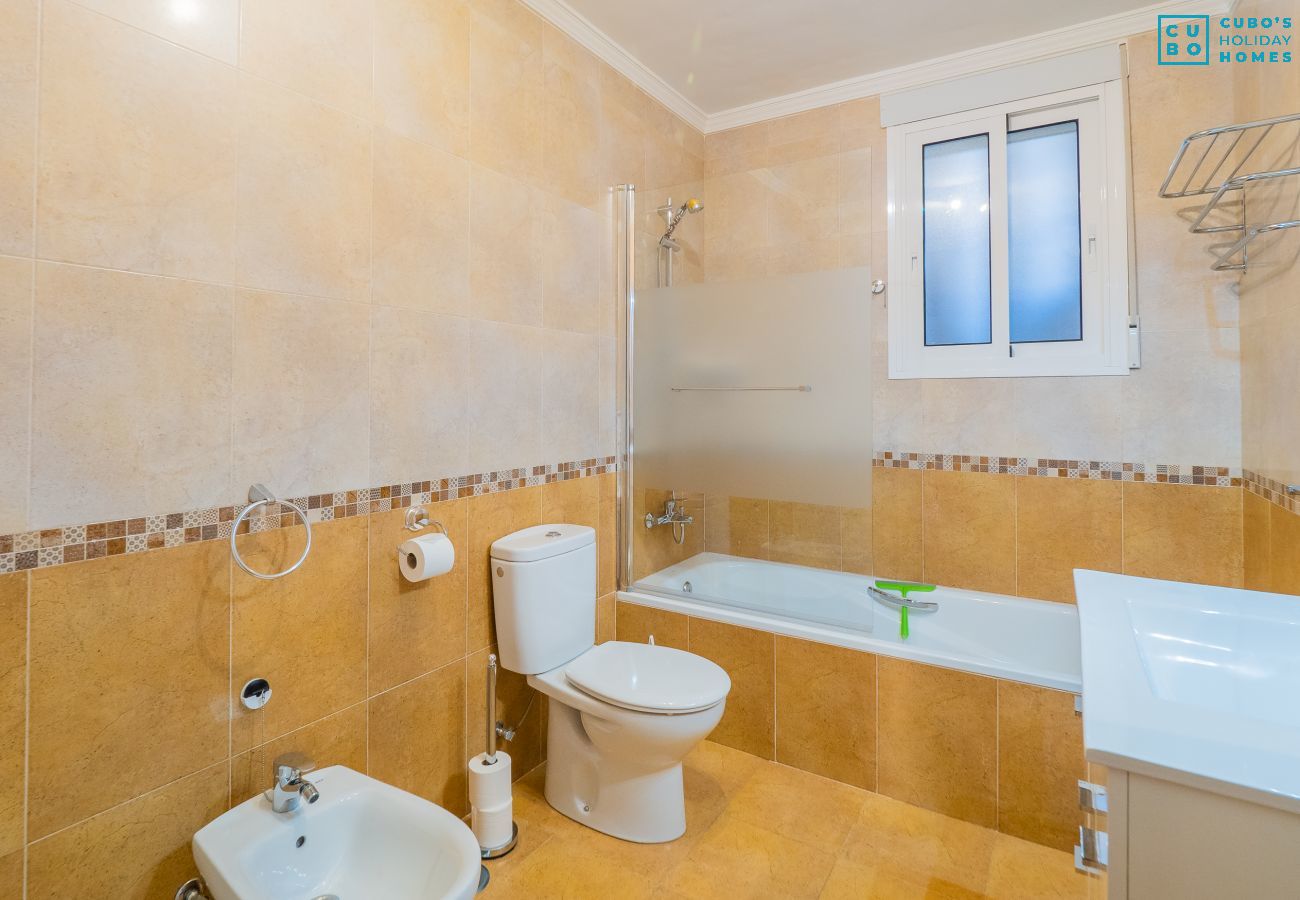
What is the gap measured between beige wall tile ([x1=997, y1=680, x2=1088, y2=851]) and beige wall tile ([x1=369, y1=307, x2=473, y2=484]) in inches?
70.2

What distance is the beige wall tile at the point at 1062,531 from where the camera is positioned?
234cm

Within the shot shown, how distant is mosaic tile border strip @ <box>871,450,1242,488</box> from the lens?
220 centimetres

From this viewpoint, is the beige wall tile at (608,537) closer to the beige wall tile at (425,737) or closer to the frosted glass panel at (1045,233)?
the beige wall tile at (425,737)

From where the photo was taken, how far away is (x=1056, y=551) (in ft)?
7.93

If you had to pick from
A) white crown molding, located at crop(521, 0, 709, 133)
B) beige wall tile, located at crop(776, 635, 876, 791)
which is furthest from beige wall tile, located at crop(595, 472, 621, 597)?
white crown molding, located at crop(521, 0, 709, 133)

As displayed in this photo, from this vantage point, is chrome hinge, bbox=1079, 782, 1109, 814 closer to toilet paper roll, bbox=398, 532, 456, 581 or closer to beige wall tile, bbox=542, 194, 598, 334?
toilet paper roll, bbox=398, 532, 456, 581

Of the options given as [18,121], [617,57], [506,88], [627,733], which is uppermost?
[617,57]

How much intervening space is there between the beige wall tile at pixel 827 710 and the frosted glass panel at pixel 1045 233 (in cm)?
153

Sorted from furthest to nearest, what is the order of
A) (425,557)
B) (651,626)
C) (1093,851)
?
(651,626) → (425,557) → (1093,851)

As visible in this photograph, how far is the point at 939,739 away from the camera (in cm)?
197

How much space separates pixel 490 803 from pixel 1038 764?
1.60m

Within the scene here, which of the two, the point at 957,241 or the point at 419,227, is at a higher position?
the point at 957,241

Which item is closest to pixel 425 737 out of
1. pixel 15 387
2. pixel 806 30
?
pixel 15 387

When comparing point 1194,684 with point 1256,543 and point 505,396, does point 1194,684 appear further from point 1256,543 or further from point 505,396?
point 505,396
